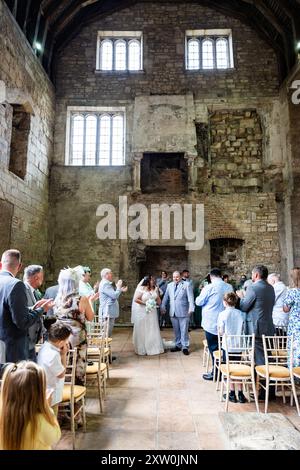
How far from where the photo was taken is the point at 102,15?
37.5ft

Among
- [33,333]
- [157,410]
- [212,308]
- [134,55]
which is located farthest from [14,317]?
[134,55]

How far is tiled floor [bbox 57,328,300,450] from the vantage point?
9.29ft

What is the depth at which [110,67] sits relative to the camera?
11445 mm

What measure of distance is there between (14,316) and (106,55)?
11357 millimetres

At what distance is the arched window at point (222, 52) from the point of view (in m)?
11.4

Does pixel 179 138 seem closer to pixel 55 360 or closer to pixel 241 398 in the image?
pixel 241 398

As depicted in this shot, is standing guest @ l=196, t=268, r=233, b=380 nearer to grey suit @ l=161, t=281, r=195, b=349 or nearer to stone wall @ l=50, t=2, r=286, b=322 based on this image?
grey suit @ l=161, t=281, r=195, b=349

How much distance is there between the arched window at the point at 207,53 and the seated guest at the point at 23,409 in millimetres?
12188

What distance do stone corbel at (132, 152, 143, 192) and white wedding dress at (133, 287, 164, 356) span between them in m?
5.22

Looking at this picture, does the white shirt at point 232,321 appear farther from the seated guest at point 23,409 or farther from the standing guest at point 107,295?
the seated guest at point 23,409

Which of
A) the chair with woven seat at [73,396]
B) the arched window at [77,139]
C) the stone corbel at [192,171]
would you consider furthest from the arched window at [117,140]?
the chair with woven seat at [73,396]
